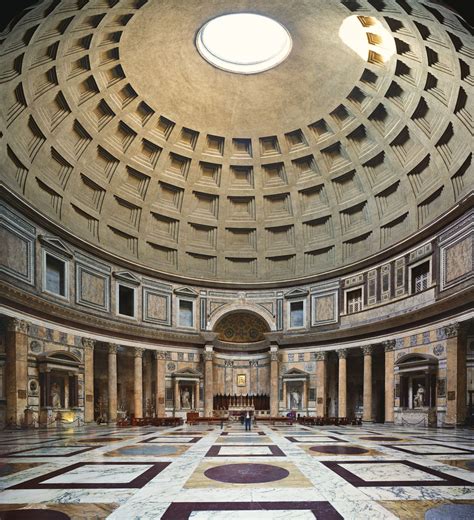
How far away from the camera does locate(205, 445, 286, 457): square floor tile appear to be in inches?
483

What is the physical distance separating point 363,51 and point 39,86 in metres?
18.2

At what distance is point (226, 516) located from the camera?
6.23m

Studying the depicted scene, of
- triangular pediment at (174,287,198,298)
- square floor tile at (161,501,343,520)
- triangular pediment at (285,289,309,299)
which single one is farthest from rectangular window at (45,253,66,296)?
square floor tile at (161,501,343,520)

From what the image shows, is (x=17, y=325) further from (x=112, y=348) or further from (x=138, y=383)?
(x=138, y=383)

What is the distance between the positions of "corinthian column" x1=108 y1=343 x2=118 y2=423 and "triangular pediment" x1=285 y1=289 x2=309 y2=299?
14.3 metres

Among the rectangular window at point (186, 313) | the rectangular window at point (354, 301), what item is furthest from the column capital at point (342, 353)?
the rectangular window at point (186, 313)

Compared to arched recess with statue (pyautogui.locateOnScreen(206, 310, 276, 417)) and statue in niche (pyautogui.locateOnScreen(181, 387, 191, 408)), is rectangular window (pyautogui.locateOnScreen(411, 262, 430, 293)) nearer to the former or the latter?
arched recess with statue (pyautogui.locateOnScreen(206, 310, 276, 417))

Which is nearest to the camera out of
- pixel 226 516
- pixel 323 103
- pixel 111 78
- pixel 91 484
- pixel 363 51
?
pixel 226 516

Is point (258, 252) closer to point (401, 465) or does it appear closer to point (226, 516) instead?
point (401, 465)

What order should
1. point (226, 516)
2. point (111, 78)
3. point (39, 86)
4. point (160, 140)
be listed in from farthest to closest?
point (160, 140) → point (111, 78) → point (39, 86) → point (226, 516)

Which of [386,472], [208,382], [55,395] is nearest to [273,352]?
[208,382]

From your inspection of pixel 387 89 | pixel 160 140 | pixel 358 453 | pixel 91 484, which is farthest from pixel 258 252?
pixel 91 484

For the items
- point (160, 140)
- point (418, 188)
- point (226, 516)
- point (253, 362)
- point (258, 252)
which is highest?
Result: point (160, 140)

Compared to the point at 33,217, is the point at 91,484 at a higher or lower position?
lower
